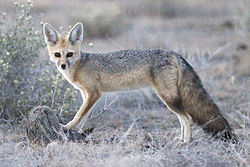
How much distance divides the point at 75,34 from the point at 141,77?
1063 mm

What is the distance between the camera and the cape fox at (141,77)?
5.23 meters

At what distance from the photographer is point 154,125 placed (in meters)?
7.23

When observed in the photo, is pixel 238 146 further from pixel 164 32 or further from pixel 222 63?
pixel 164 32

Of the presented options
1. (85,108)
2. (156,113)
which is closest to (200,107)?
(85,108)

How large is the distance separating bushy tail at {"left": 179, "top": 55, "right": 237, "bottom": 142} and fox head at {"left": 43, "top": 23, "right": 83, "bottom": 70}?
4.67 feet

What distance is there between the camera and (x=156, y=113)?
782 cm

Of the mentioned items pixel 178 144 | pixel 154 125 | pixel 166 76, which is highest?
pixel 166 76

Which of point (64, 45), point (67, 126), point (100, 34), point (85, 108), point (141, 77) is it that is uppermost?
point (64, 45)

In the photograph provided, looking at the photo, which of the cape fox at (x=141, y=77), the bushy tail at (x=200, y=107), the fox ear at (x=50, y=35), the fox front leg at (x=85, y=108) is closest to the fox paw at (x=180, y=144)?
the cape fox at (x=141, y=77)

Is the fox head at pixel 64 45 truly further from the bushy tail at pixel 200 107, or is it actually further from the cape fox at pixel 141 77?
the bushy tail at pixel 200 107

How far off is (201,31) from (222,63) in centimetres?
395

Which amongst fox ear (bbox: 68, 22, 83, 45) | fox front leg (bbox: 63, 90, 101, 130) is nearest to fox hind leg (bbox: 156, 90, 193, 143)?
fox front leg (bbox: 63, 90, 101, 130)

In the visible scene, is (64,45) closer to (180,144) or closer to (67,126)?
(67,126)

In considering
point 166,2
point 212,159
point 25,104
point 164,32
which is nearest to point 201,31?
point 164,32
